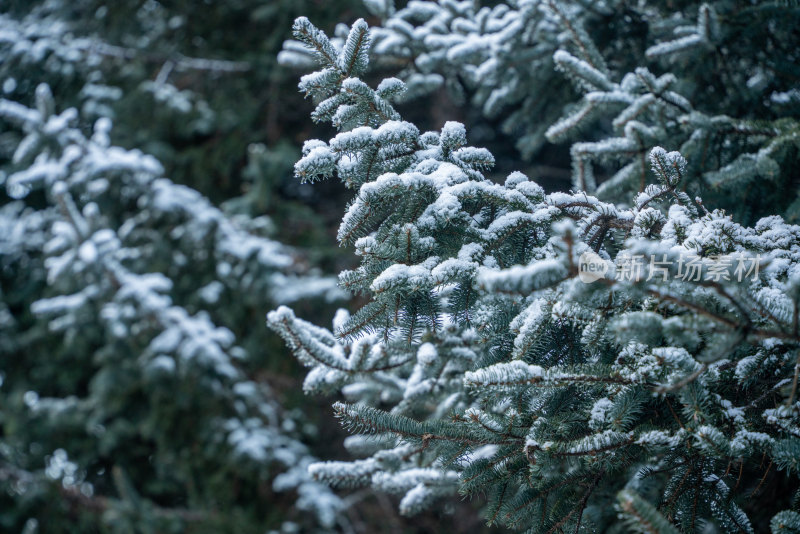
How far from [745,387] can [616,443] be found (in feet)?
1.22

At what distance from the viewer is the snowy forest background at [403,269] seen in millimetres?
1298

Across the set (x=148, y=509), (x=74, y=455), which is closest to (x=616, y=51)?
(x=148, y=509)

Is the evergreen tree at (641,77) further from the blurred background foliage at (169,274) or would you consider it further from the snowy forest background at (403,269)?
the blurred background foliage at (169,274)

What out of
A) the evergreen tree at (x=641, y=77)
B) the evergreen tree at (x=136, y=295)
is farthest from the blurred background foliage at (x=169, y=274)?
the evergreen tree at (x=641, y=77)

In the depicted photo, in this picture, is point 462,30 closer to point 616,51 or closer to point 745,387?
point 616,51

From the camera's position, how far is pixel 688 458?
135 cm

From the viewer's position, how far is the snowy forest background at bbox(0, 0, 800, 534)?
1298 mm

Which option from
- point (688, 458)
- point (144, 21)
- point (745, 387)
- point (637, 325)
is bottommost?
point (144, 21)

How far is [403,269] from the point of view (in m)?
1.27

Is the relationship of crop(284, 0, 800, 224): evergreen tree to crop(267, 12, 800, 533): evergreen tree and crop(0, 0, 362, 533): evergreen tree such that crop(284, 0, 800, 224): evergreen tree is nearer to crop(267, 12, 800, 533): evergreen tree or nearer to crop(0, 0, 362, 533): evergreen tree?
crop(267, 12, 800, 533): evergreen tree

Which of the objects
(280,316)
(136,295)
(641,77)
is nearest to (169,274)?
(136,295)

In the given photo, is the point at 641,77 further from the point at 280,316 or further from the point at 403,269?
the point at 280,316

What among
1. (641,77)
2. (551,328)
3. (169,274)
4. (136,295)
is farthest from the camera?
(169,274)

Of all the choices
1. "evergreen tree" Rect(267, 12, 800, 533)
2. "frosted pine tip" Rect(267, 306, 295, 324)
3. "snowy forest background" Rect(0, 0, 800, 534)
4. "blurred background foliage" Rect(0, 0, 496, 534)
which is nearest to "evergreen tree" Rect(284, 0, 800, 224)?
"snowy forest background" Rect(0, 0, 800, 534)
